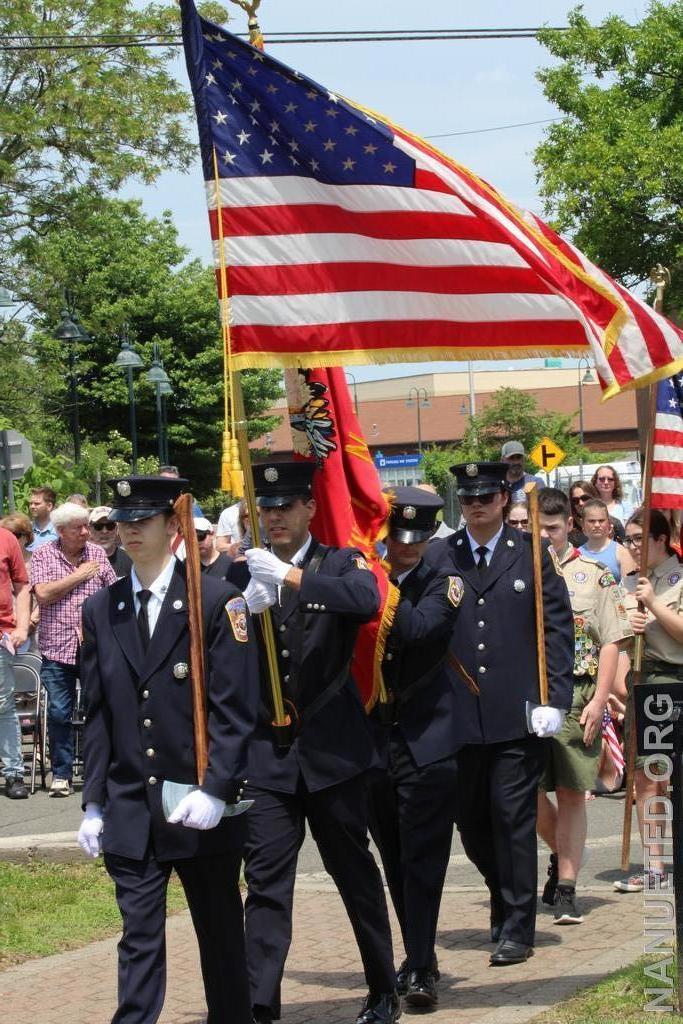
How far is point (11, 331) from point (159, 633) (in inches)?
1048

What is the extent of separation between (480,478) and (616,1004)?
8.07 ft

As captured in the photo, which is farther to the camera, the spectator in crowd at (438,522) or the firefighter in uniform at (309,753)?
the spectator in crowd at (438,522)

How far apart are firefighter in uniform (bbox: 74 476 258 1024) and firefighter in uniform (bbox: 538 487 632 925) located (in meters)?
2.80

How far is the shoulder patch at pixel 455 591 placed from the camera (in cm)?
665

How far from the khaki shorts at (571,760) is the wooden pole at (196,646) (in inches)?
125

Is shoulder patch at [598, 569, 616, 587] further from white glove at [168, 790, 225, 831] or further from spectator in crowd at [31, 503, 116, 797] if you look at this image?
spectator in crowd at [31, 503, 116, 797]

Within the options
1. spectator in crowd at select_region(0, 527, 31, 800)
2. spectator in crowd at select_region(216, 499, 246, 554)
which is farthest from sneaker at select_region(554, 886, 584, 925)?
spectator in crowd at select_region(216, 499, 246, 554)

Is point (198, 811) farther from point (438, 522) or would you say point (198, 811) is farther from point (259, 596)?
point (438, 522)

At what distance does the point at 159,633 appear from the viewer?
5145 millimetres

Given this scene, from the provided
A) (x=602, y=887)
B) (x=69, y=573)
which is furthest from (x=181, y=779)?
(x=69, y=573)

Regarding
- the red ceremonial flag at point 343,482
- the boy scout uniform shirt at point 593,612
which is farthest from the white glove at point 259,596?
the boy scout uniform shirt at point 593,612

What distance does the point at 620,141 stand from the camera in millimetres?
31812

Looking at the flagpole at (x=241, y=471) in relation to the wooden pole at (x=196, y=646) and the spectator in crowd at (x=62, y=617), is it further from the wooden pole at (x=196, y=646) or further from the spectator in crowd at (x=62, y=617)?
the spectator in crowd at (x=62, y=617)

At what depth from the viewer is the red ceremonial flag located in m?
6.53
